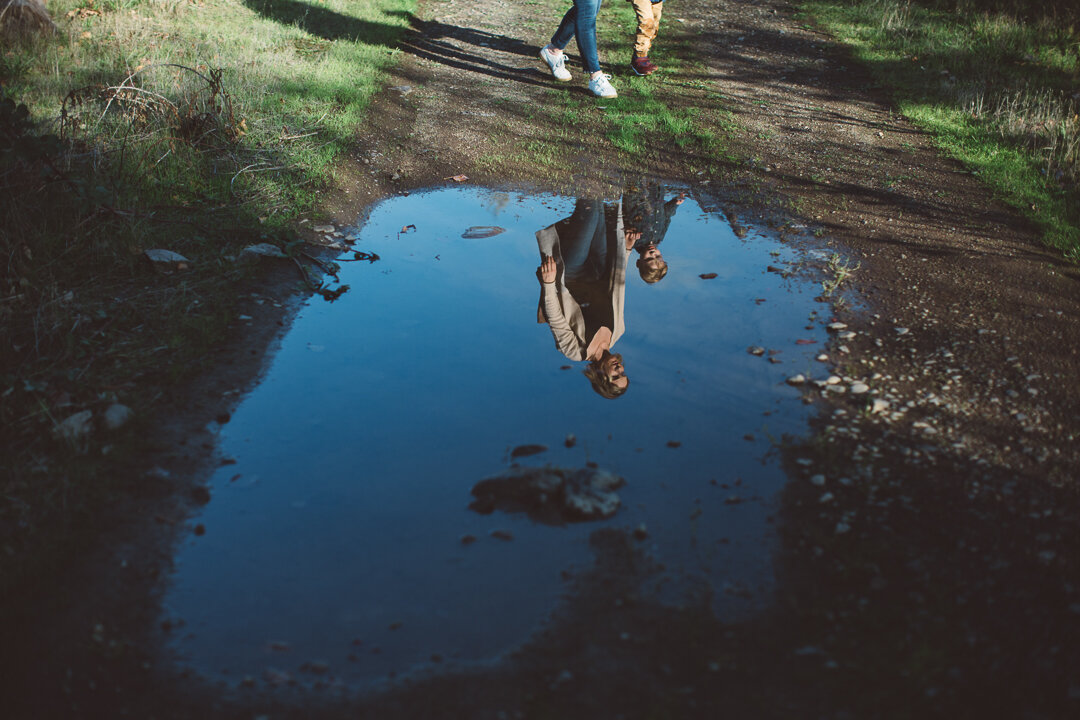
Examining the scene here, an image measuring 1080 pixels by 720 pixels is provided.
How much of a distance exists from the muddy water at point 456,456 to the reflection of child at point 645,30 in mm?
3943

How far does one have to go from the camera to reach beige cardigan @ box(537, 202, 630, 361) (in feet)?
13.1

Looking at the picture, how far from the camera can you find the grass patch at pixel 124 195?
3.28m

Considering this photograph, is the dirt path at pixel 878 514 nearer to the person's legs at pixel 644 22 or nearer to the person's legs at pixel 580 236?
the person's legs at pixel 580 236

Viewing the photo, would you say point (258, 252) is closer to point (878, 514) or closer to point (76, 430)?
point (76, 430)

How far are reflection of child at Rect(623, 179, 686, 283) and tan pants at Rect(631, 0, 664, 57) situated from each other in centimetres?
285

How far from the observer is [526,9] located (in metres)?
11.1

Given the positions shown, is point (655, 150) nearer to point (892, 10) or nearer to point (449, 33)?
point (449, 33)

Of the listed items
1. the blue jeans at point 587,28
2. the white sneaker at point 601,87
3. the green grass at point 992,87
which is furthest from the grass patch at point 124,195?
the green grass at point 992,87

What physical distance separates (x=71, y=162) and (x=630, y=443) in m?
4.09

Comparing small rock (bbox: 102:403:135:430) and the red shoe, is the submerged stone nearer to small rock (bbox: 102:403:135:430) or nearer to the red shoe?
small rock (bbox: 102:403:135:430)

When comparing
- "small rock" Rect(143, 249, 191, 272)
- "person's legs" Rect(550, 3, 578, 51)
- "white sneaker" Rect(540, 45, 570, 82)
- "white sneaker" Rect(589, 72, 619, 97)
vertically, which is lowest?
"small rock" Rect(143, 249, 191, 272)

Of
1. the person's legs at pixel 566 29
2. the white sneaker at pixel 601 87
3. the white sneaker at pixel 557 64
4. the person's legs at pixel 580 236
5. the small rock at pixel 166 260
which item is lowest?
the small rock at pixel 166 260

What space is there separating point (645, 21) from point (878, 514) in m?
6.43

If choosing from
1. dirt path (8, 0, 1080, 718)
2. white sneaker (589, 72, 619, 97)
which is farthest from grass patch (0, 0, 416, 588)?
white sneaker (589, 72, 619, 97)
